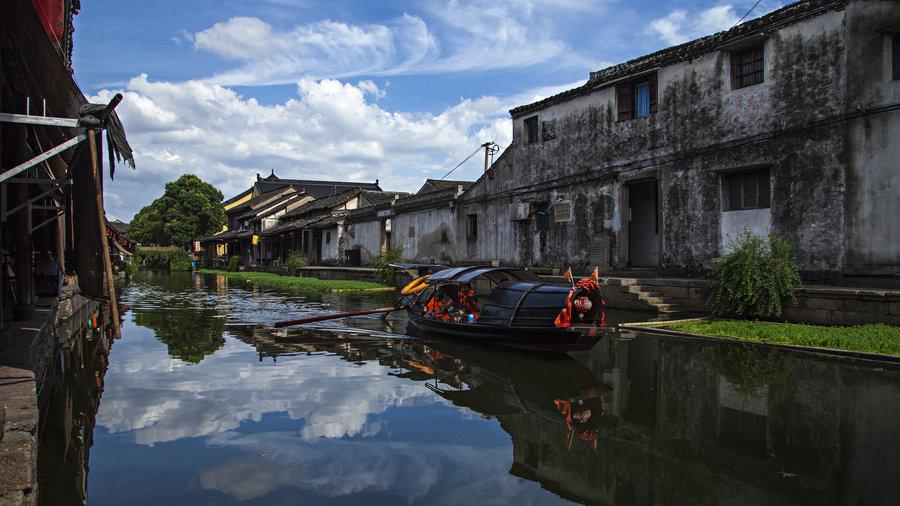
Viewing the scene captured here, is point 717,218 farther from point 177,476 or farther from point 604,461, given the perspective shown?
point 177,476

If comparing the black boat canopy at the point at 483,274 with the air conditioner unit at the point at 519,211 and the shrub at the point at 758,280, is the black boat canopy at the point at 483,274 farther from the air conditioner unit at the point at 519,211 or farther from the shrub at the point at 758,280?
the air conditioner unit at the point at 519,211

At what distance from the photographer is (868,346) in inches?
364

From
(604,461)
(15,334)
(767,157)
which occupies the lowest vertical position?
(604,461)

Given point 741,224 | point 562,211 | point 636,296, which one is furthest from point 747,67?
point 562,211

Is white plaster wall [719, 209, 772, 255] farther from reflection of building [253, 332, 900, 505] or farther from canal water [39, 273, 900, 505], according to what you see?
reflection of building [253, 332, 900, 505]

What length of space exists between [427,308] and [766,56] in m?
9.91

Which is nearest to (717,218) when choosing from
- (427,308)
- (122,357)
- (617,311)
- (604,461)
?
(617,311)

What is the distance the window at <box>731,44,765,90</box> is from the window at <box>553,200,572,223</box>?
6.32 metres

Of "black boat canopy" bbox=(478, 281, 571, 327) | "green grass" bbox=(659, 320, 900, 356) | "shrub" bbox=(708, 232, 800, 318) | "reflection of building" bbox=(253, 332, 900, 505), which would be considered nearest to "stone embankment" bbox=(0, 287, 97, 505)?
"reflection of building" bbox=(253, 332, 900, 505)

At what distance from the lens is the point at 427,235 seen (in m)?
27.9

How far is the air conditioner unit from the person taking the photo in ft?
71.0

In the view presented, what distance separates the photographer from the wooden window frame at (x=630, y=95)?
694 inches

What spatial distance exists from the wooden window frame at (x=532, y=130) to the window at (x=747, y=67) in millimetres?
7399

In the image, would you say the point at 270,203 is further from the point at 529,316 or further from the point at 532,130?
the point at 529,316
